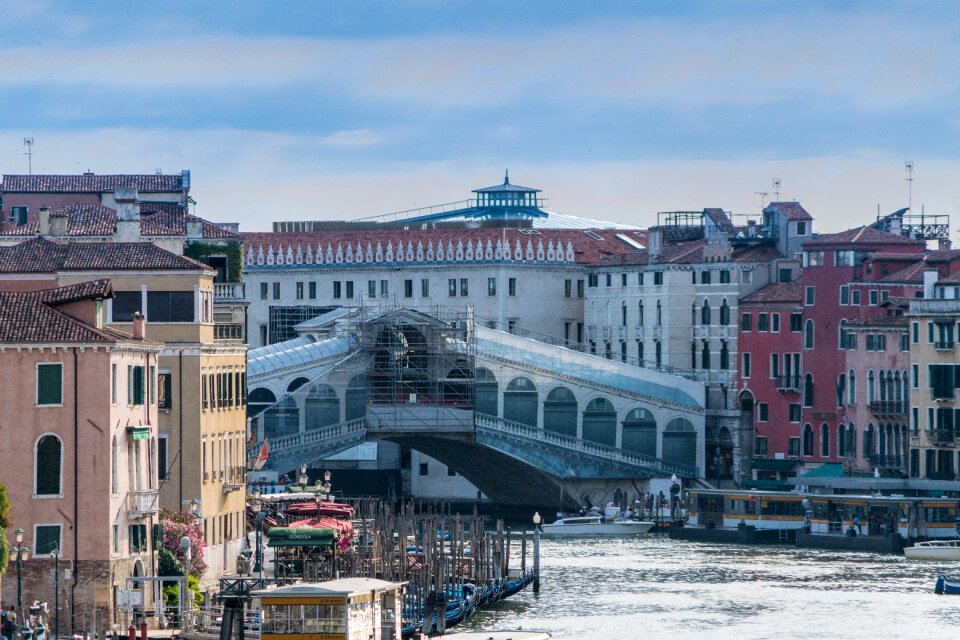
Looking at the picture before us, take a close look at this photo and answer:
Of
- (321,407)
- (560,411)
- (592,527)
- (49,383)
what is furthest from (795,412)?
(49,383)

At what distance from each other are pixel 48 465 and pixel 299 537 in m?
11.4

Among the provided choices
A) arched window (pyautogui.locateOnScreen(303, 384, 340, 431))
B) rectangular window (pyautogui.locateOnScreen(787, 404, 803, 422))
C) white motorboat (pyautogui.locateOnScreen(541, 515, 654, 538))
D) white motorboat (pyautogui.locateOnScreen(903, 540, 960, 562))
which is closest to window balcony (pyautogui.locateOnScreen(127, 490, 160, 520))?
white motorboat (pyautogui.locateOnScreen(903, 540, 960, 562))

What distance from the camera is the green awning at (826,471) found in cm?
9006

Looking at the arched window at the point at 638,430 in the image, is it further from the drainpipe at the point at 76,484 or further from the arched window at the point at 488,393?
the drainpipe at the point at 76,484

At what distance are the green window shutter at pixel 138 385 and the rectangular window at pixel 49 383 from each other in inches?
82.7

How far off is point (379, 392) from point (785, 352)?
13798 mm

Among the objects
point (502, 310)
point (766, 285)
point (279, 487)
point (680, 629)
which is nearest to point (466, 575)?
point (680, 629)

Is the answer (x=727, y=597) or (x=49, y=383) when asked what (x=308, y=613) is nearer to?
(x=49, y=383)

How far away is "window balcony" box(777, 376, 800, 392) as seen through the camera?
9644cm

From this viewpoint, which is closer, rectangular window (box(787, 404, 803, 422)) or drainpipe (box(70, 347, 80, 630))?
drainpipe (box(70, 347, 80, 630))

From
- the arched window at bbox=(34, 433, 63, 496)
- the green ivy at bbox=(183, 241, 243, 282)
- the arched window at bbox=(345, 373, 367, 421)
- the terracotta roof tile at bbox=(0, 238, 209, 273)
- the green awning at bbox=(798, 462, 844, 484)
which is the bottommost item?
the arched window at bbox=(34, 433, 63, 496)

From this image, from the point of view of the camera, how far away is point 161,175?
82.4 metres

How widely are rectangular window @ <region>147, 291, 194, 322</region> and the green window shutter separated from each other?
6.45m

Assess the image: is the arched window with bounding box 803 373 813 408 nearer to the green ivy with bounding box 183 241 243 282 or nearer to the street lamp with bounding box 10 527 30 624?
the green ivy with bounding box 183 241 243 282
